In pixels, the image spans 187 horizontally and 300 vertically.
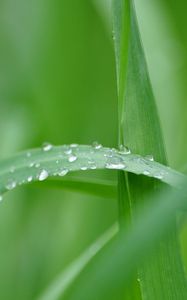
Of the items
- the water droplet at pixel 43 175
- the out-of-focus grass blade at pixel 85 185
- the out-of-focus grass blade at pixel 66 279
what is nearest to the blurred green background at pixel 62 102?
the out-of-focus grass blade at pixel 66 279

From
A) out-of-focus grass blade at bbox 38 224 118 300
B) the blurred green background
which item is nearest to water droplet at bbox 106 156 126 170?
out-of-focus grass blade at bbox 38 224 118 300

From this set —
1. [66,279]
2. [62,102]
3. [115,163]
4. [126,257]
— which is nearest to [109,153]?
[115,163]

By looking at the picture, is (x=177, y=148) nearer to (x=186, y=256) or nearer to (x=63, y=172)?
(x=186, y=256)

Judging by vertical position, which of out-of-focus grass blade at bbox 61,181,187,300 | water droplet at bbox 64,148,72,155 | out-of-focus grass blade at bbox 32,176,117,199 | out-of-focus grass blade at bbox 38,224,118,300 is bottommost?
out-of-focus grass blade at bbox 38,224,118,300

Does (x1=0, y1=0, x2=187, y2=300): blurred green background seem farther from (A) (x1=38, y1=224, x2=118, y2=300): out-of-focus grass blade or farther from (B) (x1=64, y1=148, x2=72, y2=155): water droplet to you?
(B) (x1=64, y1=148, x2=72, y2=155): water droplet

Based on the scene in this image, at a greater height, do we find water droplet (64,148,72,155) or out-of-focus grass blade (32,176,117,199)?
water droplet (64,148,72,155)

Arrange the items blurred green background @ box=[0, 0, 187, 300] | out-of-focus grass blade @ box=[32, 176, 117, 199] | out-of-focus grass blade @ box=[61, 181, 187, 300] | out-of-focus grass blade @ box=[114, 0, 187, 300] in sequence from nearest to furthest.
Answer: out-of-focus grass blade @ box=[61, 181, 187, 300]
out-of-focus grass blade @ box=[114, 0, 187, 300]
out-of-focus grass blade @ box=[32, 176, 117, 199]
blurred green background @ box=[0, 0, 187, 300]
